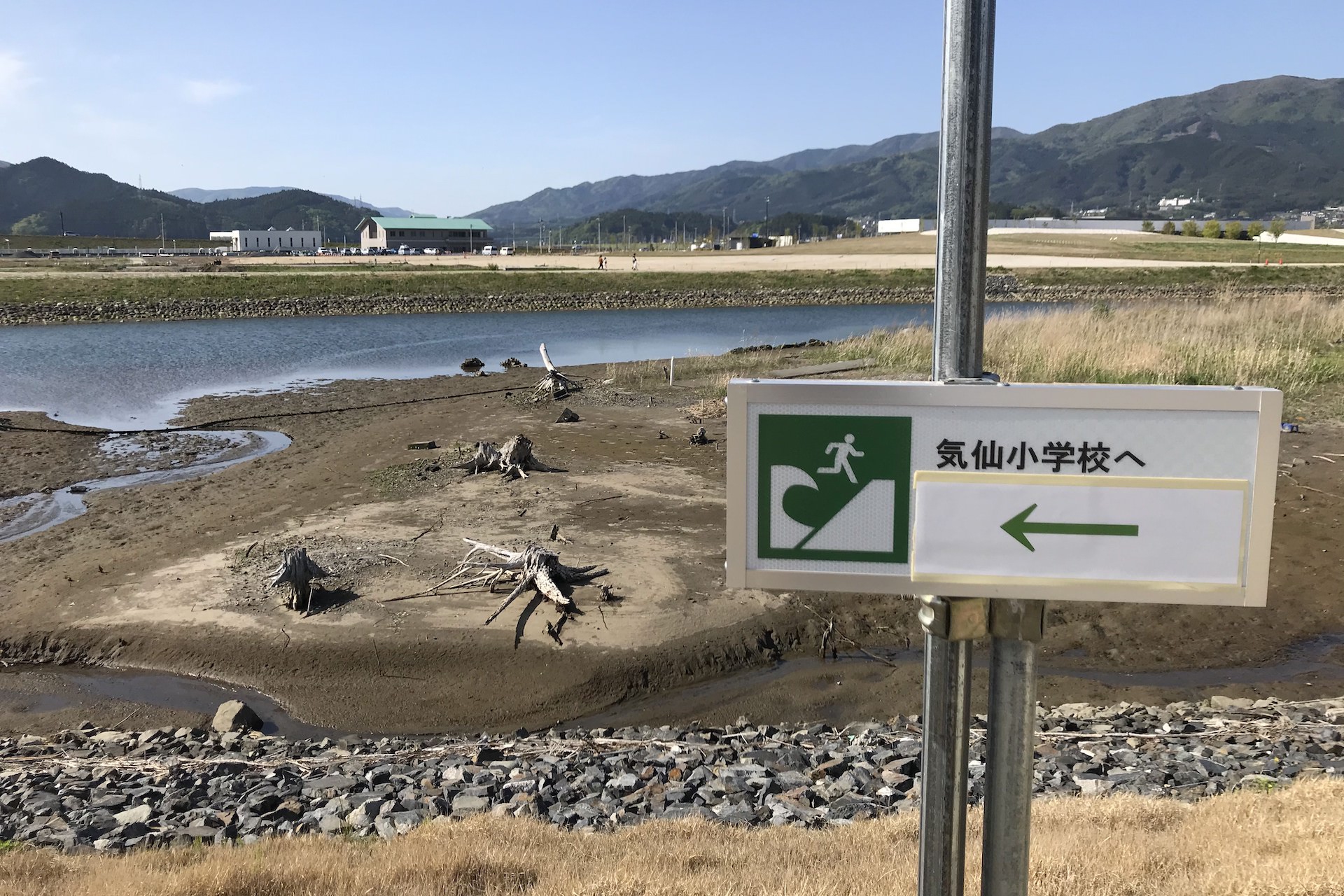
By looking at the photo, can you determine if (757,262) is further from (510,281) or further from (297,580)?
(297,580)

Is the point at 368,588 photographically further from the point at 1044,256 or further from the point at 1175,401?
the point at 1044,256

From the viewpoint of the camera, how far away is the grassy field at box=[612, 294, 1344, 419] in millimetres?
18656

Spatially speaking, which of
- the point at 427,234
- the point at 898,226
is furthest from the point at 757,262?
the point at 898,226

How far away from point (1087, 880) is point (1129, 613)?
7228 mm

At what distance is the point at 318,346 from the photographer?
3775cm

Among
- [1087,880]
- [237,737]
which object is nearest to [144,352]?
[237,737]

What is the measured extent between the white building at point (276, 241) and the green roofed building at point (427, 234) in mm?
7661

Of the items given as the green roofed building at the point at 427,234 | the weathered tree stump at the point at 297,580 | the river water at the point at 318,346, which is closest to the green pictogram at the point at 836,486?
the weathered tree stump at the point at 297,580

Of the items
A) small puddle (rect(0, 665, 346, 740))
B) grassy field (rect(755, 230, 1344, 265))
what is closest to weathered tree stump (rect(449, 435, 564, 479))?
small puddle (rect(0, 665, 346, 740))

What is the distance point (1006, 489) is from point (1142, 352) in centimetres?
1918

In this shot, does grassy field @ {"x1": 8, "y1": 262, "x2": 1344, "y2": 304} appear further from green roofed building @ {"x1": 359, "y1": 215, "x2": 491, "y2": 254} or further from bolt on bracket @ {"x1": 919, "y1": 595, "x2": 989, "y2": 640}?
green roofed building @ {"x1": 359, "y1": 215, "x2": 491, "y2": 254}

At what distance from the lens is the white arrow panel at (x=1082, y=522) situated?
2078mm

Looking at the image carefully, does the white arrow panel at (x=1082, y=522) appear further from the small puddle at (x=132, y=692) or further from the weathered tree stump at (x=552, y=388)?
the weathered tree stump at (x=552, y=388)

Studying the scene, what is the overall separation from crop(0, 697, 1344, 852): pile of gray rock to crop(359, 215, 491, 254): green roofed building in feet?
414
